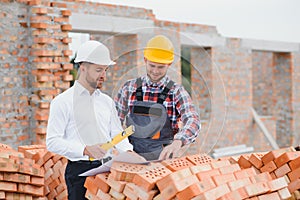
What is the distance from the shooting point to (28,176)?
3.76m

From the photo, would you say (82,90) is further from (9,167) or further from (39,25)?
(39,25)

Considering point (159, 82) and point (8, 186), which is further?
point (8, 186)

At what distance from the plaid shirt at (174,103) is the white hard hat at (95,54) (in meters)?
0.17

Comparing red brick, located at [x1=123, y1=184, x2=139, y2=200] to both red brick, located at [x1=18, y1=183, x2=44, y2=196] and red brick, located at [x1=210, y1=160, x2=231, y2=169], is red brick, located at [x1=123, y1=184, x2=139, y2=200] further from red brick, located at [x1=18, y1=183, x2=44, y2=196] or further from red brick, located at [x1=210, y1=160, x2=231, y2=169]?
red brick, located at [x1=18, y1=183, x2=44, y2=196]

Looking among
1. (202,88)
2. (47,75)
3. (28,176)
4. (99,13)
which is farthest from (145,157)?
(99,13)

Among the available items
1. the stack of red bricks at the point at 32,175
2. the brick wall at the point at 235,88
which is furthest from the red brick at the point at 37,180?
the brick wall at the point at 235,88

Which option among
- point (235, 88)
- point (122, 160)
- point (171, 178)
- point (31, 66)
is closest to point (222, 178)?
point (171, 178)

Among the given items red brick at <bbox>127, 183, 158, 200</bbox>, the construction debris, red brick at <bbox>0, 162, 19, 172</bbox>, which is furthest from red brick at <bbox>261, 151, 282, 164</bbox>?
red brick at <bbox>0, 162, 19, 172</bbox>

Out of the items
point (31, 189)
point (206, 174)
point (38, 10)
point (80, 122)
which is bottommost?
point (31, 189)

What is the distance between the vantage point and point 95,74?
2.93 m

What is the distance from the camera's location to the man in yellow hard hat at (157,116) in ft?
9.19

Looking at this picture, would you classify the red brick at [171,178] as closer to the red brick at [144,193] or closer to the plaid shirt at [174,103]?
the red brick at [144,193]

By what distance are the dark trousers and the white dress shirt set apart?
0.07 meters

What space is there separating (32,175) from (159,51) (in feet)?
5.13
